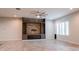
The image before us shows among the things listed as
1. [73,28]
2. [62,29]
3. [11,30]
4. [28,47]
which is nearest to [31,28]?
[28,47]

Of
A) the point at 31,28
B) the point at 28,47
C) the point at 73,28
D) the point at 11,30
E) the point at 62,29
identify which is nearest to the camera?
the point at 11,30

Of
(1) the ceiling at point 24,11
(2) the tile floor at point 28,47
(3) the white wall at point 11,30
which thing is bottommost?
(2) the tile floor at point 28,47

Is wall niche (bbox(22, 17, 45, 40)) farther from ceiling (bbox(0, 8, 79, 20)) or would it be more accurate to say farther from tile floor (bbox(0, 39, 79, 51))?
tile floor (bbox(0, 39, 79, 51))

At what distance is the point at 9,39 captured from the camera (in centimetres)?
414

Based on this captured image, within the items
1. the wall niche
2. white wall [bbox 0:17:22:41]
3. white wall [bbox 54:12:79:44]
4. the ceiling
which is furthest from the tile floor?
white wall [bbox 54:12:79:44]

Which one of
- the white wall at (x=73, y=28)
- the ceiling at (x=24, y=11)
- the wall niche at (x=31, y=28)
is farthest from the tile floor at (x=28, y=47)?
the white wall at (x=73, y=28)

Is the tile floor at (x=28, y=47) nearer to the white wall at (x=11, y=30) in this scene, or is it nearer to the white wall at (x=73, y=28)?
the white wall at (x=11, y=30)

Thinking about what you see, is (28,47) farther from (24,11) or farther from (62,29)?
(62,29)

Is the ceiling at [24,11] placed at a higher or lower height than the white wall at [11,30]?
higher

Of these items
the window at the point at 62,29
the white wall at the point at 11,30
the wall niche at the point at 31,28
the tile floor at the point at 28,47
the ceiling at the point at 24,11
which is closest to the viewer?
the ceiling at the point at 24,11
